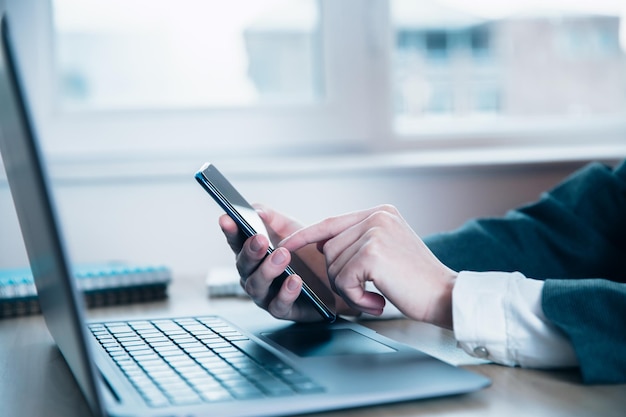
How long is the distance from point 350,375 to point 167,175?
0.96 m

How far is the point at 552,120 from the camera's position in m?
1.88

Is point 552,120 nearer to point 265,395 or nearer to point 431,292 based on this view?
point 431,292

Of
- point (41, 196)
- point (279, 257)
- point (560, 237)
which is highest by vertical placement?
point (41, 196)

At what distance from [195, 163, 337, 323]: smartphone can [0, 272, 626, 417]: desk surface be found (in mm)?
94

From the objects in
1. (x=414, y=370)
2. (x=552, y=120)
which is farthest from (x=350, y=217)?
(x=552, y=120)

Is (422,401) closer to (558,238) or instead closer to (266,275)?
(266,275)

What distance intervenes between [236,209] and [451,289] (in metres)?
0.23

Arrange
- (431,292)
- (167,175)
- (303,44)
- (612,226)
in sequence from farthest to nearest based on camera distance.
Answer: (303,44), (167,175), (612,226), (431,292)

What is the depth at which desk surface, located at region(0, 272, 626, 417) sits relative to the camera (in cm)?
57

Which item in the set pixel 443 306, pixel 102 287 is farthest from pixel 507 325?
pixel 102 287

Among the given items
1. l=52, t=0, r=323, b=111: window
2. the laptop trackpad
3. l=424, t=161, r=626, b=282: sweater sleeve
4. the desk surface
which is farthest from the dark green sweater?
l=52, t=0, r=323, b=111: window

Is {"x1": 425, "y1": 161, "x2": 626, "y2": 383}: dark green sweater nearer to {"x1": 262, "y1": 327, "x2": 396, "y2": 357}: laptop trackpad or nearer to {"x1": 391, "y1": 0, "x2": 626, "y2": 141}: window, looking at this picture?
{"x1": 262, "y1": 327, "x2": 396, "y2": 357}: laptop trackpad

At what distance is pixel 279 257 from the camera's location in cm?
82

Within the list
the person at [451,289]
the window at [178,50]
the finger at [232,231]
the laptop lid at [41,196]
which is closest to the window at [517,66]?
the window at [178,50]
